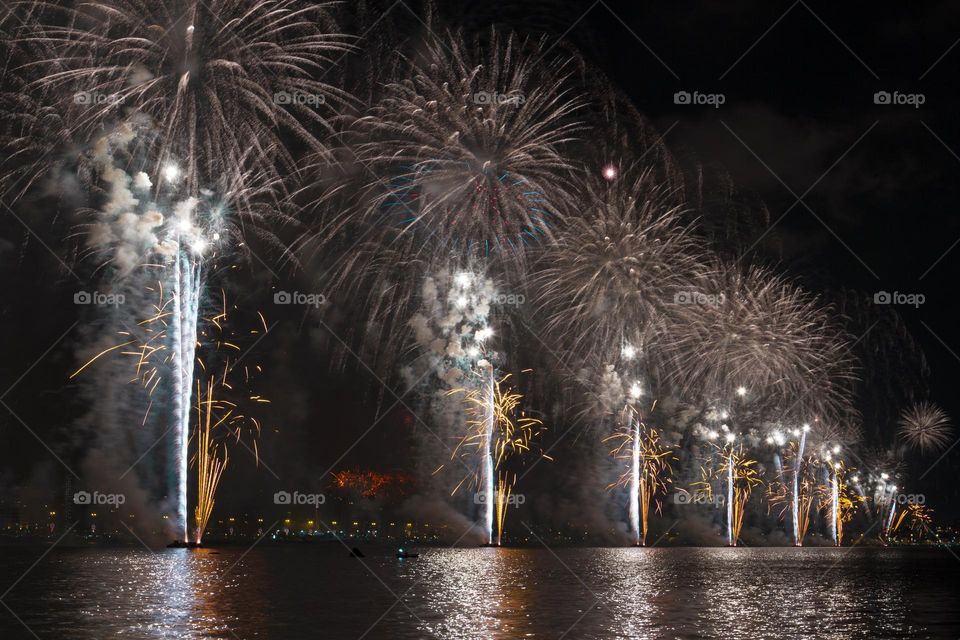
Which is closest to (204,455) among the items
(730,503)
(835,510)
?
(730,503)

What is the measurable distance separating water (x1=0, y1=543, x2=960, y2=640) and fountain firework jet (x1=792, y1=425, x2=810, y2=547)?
68.8 meters

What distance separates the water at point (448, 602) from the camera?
915 inches

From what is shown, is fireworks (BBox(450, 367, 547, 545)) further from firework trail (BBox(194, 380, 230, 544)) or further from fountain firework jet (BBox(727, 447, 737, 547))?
fountain firework jet (BBox(727, 447, 737, 547))

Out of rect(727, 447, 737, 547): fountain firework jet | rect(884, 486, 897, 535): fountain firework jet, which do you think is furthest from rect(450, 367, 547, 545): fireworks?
rect(884, 486, 897, 535): fountain firework jet

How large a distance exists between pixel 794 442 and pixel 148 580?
Result: 3836 inches

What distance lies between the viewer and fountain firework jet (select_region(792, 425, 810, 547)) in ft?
393

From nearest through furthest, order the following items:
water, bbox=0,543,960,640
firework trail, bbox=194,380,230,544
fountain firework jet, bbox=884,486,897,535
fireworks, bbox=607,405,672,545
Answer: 1. water, bbox=0,543,960,640
2. firework trail, bbox=194,380,230,544
3. fireworks, bbox=607,405,672,545
4. fountain firework jet, bbox=884,486,897,535

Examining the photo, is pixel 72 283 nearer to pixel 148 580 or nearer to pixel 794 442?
pixel 148 580

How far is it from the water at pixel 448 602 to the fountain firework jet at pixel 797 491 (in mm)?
68796

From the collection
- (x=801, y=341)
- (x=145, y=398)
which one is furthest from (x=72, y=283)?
(x=801, y=341)

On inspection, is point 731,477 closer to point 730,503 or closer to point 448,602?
point 730,503

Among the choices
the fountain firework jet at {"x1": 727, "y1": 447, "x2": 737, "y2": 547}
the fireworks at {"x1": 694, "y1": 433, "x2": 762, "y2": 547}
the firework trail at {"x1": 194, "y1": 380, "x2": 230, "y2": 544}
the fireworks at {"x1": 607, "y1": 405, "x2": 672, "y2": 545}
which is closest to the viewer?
the firework trail at {"x1": 194, "y1": 380, "x2": 230, "y2": 544}

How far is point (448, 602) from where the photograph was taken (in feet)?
98.1

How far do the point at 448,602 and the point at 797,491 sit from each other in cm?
10433
